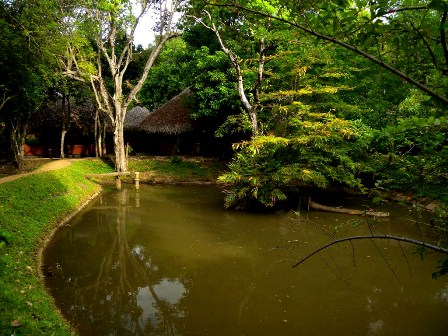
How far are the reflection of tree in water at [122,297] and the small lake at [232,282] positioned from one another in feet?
0.06

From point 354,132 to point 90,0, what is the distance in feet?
43.9

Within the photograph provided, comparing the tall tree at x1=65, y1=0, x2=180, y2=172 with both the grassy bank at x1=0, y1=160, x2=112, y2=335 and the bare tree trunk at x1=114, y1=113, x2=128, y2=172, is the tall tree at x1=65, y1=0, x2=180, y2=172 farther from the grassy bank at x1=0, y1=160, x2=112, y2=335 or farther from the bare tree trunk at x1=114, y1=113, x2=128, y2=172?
the grassy bank at x1=0, y1=160, x2=112, y2=335

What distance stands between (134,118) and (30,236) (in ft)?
61.0

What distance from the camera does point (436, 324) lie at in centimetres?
553

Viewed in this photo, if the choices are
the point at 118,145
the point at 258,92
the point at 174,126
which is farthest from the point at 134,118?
the point at 258,92

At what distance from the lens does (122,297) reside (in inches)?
248

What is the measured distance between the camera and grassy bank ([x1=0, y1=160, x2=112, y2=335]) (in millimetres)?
4764

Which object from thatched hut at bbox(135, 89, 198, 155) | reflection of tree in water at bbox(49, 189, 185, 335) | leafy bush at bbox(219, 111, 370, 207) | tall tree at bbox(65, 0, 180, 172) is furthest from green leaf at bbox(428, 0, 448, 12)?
thatched hut at bbox(135, 89, 198, 155)

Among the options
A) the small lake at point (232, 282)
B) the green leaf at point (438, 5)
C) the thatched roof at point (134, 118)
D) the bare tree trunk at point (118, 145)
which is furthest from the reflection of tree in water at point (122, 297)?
the thatched roof at point (134, 118)

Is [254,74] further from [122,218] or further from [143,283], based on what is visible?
[143,283]

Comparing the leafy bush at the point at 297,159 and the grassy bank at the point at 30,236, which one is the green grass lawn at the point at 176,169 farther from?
the leafy bush at the point at 297,159

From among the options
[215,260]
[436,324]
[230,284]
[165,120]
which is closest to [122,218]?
[215,260]

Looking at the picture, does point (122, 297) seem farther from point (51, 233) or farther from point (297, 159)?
point (297, 159)

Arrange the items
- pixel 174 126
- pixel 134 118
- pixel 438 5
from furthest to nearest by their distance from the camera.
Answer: pixel 134 118 < pixel 174 126 < pixel 438 5
